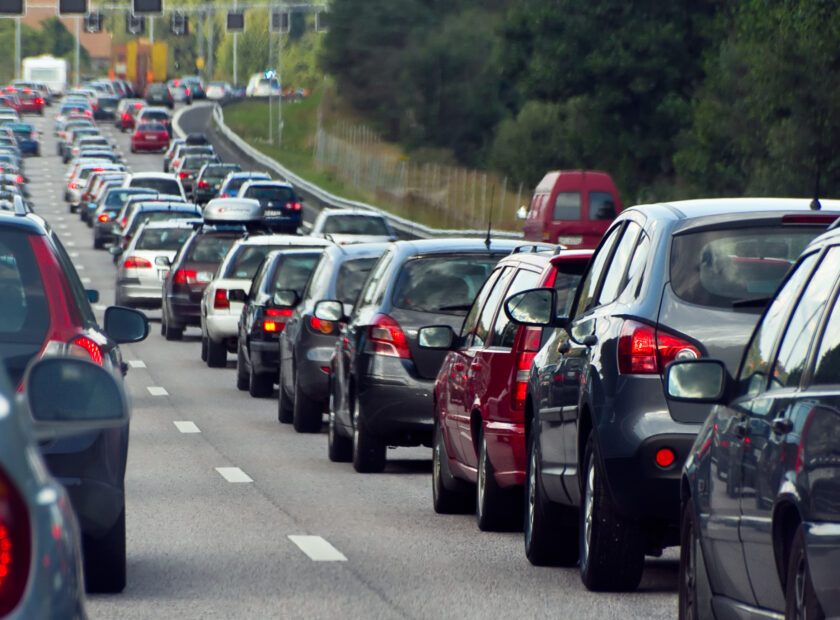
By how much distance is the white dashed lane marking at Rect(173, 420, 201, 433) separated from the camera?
18.9m

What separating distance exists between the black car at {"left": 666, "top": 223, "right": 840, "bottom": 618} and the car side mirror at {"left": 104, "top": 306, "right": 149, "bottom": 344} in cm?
336

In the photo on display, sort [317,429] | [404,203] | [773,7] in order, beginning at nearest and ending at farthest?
1. [317,429]
2. [773,7]
3. [404,203]

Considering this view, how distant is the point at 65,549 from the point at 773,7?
5197 cm

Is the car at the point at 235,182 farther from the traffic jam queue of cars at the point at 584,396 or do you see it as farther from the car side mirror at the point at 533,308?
the car side mirror at the point at 533,308

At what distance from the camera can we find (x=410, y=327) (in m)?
14.5

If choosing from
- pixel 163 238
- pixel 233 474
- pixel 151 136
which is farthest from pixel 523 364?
pixel 151 136

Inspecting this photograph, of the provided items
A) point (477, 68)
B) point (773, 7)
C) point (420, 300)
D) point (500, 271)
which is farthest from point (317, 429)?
point (477, 68)

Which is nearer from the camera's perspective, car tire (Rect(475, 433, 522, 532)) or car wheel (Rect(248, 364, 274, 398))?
car tire (Rect(475, 433, 522, 532))

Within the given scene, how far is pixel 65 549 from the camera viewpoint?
390 cm

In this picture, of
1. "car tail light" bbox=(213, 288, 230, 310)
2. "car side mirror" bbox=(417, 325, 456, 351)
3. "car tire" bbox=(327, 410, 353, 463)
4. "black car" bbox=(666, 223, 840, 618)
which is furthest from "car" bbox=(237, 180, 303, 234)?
"black car" bbox=(666, 223, 840, 618)

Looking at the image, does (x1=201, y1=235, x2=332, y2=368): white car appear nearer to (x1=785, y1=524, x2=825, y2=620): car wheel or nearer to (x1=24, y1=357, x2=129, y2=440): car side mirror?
(x1=785, y1=524, x2=825, y2=620): car wheel

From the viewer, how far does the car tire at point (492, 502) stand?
1146 cm

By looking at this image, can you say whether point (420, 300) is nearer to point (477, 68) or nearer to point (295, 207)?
point (295, 207)

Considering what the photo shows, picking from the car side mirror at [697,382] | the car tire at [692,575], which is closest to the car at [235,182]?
the car tire at [692,575]
